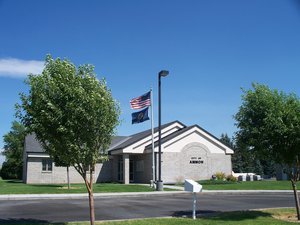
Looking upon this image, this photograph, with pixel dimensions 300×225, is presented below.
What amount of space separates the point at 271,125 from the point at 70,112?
21.6 ft

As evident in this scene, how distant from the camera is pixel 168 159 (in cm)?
3869

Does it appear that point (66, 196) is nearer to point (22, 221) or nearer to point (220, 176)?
point (22, 221)

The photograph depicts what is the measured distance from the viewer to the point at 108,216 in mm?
14719

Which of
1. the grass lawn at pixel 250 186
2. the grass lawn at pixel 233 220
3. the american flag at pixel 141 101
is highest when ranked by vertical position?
the american flag at pixel 141 101

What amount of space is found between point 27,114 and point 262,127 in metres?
7.41

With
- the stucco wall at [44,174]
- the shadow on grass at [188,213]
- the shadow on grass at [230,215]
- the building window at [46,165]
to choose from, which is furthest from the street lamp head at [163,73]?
the building window at [46,165]

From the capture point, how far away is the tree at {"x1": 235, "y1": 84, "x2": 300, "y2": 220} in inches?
540

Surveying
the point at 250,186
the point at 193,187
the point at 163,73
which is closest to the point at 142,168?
the point at 250,186

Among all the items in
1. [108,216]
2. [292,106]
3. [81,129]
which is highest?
[292,106]

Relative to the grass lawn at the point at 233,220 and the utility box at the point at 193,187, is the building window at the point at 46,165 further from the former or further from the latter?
the utility box at the point at 193,187

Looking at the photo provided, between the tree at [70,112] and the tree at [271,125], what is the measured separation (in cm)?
523

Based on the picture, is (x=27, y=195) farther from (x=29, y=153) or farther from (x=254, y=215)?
(x=29, y=153)

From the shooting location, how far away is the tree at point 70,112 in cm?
1088

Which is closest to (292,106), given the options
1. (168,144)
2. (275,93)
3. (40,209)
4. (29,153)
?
(275,93)
